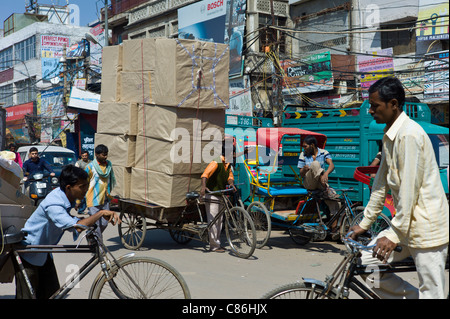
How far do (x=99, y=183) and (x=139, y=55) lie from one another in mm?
2277

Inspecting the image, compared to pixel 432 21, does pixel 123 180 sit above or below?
below

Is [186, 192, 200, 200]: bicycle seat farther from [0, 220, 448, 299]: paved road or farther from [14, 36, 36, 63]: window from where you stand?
[14, 36, 36, 63]: window

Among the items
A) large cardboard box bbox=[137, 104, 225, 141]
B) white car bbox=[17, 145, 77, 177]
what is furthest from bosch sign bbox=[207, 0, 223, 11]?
large cardboard box bbox=[137, 104, 225, 141]

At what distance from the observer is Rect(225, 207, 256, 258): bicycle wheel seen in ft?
25.0

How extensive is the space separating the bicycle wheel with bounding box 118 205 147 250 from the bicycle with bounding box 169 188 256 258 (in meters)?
0.64

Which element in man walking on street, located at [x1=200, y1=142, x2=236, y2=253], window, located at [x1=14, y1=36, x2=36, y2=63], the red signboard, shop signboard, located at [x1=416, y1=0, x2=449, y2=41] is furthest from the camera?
window, located at [x1=14, y1=36, x2=36, y2=63]

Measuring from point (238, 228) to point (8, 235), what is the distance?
4324mm

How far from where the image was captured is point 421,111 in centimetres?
893

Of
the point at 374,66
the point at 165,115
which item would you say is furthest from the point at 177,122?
the point at 374,66

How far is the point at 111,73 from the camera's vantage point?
351 inches

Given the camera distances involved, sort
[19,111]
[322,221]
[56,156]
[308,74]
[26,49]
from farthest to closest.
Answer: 1. [26,49]
2. [19,111]
3. [308,74]
4. [56,156]
5. [322,221]

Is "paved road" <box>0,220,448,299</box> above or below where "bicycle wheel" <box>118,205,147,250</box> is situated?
below

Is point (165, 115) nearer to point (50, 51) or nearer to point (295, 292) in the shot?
point (295, 292)
